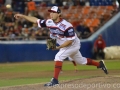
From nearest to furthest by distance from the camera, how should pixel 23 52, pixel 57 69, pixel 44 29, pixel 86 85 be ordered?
pixel 86 85 < pixel 57 69 < pixel 23 52 < pixel 44 29

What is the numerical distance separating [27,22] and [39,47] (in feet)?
4.93

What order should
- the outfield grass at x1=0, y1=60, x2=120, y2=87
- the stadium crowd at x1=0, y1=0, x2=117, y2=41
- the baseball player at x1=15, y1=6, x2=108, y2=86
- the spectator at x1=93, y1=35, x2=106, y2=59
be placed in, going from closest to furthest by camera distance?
the baseball player at x1=15, y1=6, x2=108, y2=86 < the outfield grass at x1=0, y1=60, x2=120, y2=87 < the stadium crowd at x1=0, y1=0, x2=117, y2=41 < the spectator at x1=93, y1=35, x2=106, y2=59

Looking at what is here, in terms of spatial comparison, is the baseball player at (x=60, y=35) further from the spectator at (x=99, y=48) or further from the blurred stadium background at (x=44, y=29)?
the spectator at (x=99, y=48)

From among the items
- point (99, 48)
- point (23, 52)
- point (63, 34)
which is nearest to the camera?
point (63, 34)

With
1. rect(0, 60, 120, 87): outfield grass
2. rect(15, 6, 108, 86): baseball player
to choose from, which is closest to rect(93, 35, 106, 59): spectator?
rect(0, 60, 120, 87): outfield grass

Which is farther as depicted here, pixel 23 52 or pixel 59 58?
pixel 23 52

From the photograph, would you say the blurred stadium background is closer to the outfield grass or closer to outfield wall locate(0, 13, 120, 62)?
outfield wall locate(0, 13, 120, 62)

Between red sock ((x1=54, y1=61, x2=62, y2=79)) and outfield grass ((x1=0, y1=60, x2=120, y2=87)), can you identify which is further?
outfield grass ((x1=0, y1=60, x2=120, y2=87))

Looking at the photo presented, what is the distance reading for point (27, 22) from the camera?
74.0 ft

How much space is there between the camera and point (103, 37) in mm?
25250

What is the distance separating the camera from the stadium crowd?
21406 millimetres

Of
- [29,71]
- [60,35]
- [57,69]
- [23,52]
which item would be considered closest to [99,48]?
[23,52]

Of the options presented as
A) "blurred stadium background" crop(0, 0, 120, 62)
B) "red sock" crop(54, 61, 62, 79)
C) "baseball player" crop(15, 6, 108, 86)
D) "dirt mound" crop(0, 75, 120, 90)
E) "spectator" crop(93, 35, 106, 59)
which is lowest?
"spectator" crop(93, 35, 106, 59)

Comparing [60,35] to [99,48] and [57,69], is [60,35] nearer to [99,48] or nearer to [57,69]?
[57,69]
